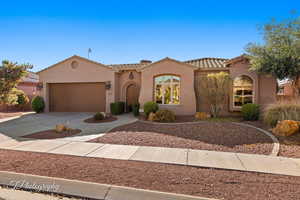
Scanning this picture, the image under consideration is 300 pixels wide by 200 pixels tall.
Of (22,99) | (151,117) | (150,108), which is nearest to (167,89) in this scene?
(150,108)

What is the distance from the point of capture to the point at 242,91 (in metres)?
11.6

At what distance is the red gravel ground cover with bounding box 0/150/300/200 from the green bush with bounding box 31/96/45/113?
11.0 meters

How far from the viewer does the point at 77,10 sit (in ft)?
32.4

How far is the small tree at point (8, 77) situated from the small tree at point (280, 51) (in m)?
18.0

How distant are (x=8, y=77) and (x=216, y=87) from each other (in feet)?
53.5

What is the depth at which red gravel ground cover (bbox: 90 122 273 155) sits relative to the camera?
562 cm

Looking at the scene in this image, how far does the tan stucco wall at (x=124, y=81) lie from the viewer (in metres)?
13.5

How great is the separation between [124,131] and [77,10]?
8.32 meters

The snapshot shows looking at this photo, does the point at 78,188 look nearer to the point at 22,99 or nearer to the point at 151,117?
the point at 151,117

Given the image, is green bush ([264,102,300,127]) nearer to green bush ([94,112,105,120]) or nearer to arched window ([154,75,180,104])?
arched window ([154,75,180,104])

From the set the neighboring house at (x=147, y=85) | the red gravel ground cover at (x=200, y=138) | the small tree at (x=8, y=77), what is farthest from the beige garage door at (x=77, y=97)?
the red gravel ground cover at (x=200, y=138)

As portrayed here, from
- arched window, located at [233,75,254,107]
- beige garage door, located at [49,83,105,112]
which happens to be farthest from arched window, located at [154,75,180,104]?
beige garage door, located at [49,83,105,112]

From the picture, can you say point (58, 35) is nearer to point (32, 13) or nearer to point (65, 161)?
point (32, 13)

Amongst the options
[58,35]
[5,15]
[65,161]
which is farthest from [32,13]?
[65,161]
